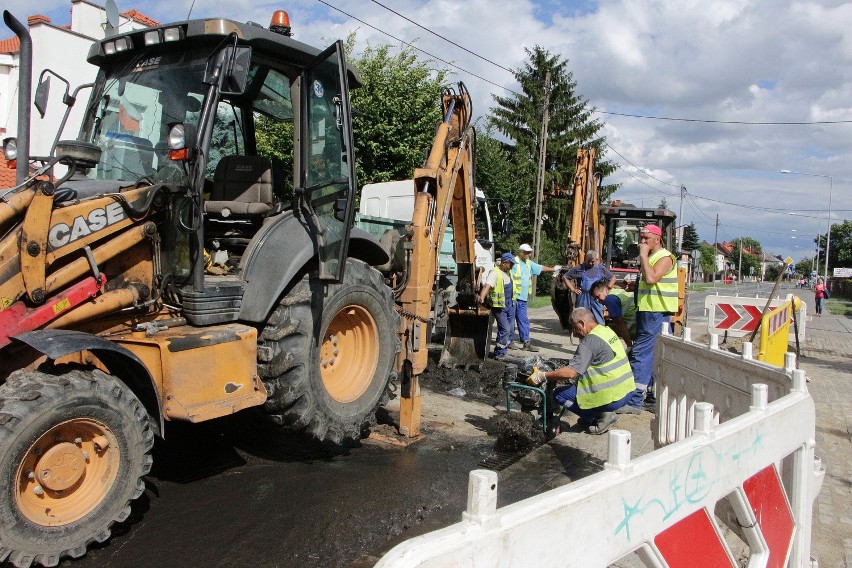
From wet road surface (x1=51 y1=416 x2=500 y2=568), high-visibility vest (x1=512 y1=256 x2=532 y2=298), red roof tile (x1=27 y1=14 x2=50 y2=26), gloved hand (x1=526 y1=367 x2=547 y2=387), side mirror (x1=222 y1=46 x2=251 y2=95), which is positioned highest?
red roof tile (x1=27 y1=14 x2=50 y2=26)

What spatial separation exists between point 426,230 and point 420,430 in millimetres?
1733

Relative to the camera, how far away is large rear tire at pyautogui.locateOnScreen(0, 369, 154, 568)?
3.08 meters

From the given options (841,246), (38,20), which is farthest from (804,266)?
(38,20)

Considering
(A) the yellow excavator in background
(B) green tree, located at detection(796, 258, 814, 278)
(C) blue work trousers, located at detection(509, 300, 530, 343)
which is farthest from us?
(B) green tree, located at detection(796, 258, 814, 278)

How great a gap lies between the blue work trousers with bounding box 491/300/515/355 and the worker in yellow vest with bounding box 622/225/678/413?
3423 millimetres

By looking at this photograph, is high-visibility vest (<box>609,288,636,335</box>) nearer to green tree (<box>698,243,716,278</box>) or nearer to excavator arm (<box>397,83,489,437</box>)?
excavator arm (<box>397,83,489,437</box>)

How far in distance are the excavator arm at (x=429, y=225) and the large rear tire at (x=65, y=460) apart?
258 centimetres

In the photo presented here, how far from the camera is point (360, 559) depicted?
3660 mm

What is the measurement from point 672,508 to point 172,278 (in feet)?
10.1

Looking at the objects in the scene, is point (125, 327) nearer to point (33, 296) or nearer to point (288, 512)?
point (33, 296)

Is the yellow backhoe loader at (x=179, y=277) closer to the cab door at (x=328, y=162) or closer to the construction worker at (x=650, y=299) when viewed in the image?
the cab door at (x=328, y=162)

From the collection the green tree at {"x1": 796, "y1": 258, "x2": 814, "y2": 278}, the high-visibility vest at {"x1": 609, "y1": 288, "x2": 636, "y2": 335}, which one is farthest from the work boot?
the green tree at {"x1": 796, "y1": 258, "x2": 814, "y2": 278}

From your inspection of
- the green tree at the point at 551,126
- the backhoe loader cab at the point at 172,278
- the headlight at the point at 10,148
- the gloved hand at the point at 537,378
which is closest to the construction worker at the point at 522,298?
the gloved hand at the point at 537,378

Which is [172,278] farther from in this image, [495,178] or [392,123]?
[495,178]
